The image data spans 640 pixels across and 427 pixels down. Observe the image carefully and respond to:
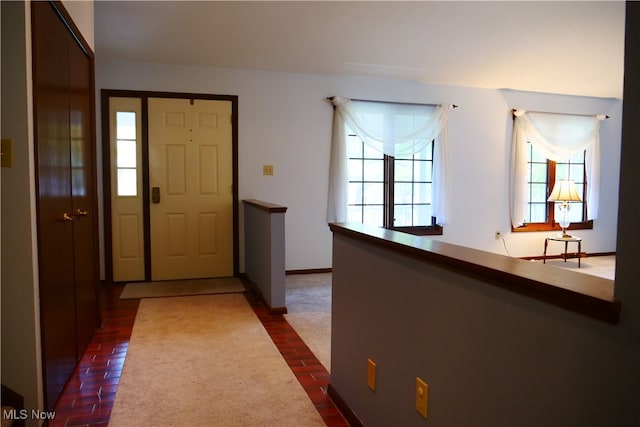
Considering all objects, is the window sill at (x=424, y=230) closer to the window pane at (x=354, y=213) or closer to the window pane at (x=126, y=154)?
the window pane at (x=354, y=213)

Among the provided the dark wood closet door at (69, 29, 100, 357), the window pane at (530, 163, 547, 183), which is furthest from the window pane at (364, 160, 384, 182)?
the dark wood closet door at (69, 29, 100, 357)

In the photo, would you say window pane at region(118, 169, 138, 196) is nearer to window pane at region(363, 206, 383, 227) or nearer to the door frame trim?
the door frame trim

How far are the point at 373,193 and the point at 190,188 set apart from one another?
7.05 ft

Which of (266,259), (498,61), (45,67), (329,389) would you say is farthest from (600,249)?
(45,67)

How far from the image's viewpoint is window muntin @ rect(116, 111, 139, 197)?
15.7 ft

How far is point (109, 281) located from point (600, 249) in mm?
6606

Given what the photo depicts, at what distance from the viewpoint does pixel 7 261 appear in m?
1.87

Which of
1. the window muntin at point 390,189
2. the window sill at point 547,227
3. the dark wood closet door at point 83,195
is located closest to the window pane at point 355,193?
the window muntin at point 390,189

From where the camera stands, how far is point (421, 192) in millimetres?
5844

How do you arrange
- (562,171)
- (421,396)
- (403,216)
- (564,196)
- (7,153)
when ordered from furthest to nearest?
(562,171) < (564,196) < (403,216) < (7,153) < (421,396)

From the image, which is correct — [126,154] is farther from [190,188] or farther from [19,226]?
[19,226]

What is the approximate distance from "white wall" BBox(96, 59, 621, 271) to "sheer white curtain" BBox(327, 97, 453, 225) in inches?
4.6

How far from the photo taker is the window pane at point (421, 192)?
5812 mm

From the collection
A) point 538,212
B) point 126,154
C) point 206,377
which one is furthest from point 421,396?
point 538,212
